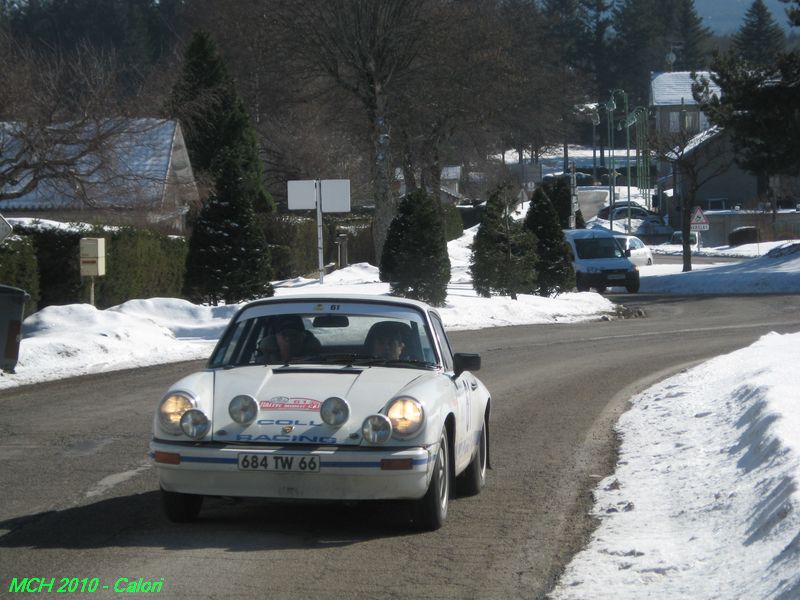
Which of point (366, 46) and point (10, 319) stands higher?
point (366, 46)

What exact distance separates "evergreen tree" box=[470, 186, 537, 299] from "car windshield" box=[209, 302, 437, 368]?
20801 mm

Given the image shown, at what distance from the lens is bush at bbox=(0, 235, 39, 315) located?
20719 mm

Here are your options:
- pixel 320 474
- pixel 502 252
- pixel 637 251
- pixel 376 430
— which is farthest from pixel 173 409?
pixel 637 251

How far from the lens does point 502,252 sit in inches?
1177

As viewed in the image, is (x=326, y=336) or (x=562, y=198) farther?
(x=562, y=198)

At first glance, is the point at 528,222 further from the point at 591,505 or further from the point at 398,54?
the point at 591,505

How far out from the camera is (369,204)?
70.1 meters

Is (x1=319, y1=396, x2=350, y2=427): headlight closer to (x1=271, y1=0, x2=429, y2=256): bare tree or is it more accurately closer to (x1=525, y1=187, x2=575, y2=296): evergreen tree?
(x1=525, y1=187, x2=575, y2=296): evergreen tree

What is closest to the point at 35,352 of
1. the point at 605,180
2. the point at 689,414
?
the point at 689,414

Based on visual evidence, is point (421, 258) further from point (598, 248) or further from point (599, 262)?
point (598, 248)

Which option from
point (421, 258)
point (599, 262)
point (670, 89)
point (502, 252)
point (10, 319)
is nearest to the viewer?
point (10, 319)

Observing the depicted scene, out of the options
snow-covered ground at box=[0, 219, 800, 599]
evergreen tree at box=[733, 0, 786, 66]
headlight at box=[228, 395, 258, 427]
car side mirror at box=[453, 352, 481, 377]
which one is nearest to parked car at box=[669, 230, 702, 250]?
snow-covered ground at box=[0, 219, 800, 599]

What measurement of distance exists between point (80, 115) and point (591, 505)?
22585 millimetres

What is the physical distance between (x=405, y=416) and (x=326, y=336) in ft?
5.38
